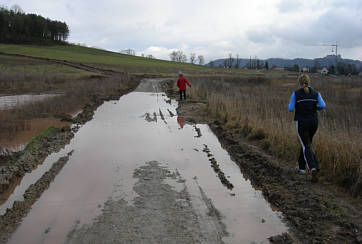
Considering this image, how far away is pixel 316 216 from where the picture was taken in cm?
473

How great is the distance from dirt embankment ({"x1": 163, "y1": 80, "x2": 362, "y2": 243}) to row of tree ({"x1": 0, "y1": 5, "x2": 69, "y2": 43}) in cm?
10295

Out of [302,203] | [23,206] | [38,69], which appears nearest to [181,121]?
[302,203]

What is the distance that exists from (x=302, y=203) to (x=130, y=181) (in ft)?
10.3

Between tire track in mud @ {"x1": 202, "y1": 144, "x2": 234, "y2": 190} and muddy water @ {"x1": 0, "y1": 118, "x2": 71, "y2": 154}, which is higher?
muddy water @ {"x1": 0, "y1": 118, "x2": 71, "y2": 154}

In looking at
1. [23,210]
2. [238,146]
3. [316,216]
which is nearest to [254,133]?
[238,146]

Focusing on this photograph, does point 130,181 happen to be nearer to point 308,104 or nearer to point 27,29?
point 308,104

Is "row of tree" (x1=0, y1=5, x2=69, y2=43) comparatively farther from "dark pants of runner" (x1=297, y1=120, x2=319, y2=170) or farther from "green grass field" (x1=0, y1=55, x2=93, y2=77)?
"dark pants of runner" (x1=297, y1=120, x2=319, y2=170)

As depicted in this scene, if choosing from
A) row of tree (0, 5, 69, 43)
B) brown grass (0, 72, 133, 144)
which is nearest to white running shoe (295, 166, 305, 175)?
brown grass (0, 72, 133, 144)

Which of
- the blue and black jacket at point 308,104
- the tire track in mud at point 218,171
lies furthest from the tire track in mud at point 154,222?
the blue and black jacket at point 308,104

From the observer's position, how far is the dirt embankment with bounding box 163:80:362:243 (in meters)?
4.22

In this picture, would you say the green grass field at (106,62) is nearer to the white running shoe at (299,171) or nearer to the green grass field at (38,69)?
the green grass field at (38,69)

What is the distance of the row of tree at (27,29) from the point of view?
94.9 meters

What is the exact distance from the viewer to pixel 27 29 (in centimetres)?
9938

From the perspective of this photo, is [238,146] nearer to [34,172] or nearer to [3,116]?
[34,172]
